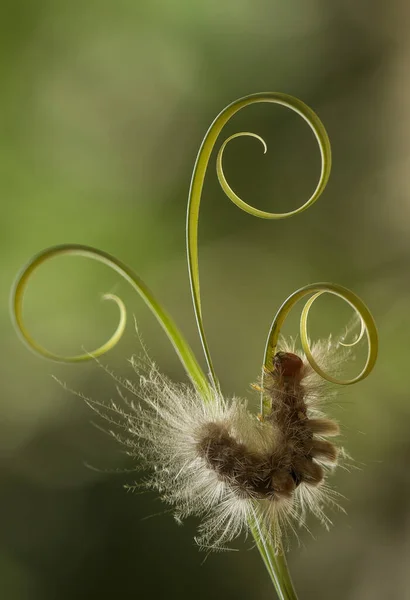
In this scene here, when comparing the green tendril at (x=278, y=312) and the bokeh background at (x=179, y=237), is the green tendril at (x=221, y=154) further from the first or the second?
the bokeh background at (x=179, y=237)

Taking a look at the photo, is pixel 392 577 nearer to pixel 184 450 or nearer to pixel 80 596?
pixel 80 596

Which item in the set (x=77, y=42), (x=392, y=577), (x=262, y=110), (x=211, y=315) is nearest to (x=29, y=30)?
(x=77, y=42)

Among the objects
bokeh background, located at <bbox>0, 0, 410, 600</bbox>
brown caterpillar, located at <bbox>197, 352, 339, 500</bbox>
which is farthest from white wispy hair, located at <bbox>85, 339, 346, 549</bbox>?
bokeh background, located at <bbox>0, 0, 410, 600</bbox>

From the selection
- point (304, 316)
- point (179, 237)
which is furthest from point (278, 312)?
point (179, 237)

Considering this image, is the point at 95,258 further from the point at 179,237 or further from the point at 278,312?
the point at 179,237

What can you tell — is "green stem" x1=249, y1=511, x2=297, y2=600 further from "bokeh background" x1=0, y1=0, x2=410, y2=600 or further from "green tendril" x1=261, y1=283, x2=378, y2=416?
"bokeh background" x1=0, y1=0, x2=410, y2=600

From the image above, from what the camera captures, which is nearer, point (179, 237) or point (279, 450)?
point (279, 450)
